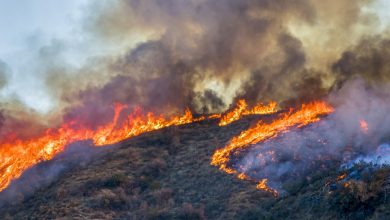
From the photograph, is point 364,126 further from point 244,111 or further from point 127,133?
point 127,133

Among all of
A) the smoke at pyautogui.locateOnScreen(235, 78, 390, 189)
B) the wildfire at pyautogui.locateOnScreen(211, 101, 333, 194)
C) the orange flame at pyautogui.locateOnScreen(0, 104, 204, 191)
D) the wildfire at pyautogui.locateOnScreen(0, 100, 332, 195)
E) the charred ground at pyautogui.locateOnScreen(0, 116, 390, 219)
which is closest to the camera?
the charred ground at pyautogui.locateOnScreen(0, 116, 390, 219)

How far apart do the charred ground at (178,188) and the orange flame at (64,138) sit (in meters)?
1.61

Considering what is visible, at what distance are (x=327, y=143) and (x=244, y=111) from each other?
53.3ft

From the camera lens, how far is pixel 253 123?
47.3m

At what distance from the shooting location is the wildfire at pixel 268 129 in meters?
40.5

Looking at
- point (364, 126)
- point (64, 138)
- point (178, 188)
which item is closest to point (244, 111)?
point (364, 126)

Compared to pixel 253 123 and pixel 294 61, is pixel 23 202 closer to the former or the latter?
pixel 253 123

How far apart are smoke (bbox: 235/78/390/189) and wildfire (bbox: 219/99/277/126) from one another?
1010 centimetres

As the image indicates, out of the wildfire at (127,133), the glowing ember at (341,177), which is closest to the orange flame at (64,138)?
the wildfire at (127,133)

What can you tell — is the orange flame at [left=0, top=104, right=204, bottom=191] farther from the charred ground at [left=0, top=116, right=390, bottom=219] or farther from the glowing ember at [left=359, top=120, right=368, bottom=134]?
the glowing ember at [left=359, top=120, right=368, bottom=134]

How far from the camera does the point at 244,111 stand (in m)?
52.8

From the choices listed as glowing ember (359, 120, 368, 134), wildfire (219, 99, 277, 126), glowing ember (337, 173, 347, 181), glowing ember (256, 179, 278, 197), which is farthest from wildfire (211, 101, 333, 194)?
glowing ember (337, 173, 347, 181)

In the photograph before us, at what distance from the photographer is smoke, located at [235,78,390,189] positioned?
1379 inches

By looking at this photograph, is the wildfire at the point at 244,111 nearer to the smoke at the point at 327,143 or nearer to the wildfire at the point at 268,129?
the wildfire at the point at 268,129
